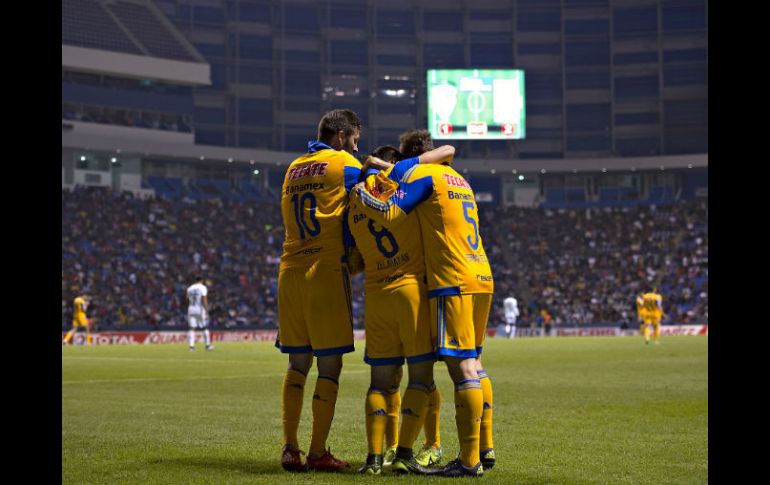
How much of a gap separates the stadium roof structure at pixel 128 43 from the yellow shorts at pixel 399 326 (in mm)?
56972

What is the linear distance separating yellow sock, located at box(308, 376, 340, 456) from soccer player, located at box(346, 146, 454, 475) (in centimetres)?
34

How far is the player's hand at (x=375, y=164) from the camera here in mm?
8039

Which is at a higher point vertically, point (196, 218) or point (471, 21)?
point (471, 21)

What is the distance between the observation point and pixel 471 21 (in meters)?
78.8

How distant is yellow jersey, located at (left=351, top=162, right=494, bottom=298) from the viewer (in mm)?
7746

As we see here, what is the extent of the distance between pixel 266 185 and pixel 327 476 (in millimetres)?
66064

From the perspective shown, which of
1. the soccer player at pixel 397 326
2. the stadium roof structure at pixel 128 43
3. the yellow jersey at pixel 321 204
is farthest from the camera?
the stadium roof structure at pixel 128 43

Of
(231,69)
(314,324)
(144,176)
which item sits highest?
(231,69)

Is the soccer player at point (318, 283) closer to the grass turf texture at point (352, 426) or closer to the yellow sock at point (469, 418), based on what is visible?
the grass turf texture at point (352, 426)

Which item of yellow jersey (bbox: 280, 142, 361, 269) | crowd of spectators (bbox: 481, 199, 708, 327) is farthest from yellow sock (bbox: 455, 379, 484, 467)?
crowd of spectators (bbox: 481, 199, 708, 327)

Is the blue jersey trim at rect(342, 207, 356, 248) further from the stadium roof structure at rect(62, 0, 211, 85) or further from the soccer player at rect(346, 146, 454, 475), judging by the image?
the stadium roof structure at rect(62, 0, 211, 85)

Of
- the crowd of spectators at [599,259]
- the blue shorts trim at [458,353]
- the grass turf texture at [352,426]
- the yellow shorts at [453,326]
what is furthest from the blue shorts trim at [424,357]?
the crowd of spectators at [599,259]
